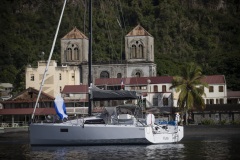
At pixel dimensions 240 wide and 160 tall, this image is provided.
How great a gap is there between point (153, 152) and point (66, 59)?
95.0 m

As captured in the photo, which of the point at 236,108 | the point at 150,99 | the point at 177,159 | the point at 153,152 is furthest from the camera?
the point at 150,99

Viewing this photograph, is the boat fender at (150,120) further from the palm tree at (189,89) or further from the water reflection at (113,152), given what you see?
the palm tree at (189,89)

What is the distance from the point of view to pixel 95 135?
193ft

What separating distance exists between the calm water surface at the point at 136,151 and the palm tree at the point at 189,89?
38520 mm

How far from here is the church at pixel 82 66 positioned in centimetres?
12462

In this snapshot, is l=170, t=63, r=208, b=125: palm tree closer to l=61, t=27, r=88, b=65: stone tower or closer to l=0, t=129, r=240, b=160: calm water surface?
l=0, t=129, r=240, b=160: calm water surface

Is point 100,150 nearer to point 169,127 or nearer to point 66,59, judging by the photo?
point 169,127

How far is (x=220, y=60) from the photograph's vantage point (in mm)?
169125

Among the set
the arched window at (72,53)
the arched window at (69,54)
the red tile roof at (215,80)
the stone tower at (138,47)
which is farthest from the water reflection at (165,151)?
the arched window at (69,54)

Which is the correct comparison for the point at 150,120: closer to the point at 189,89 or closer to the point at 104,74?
the point at 189,89

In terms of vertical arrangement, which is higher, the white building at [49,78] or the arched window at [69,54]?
the arched window at [69,54]

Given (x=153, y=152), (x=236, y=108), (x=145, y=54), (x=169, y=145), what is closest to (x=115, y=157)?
(x=153, y=152)

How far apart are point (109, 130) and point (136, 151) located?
534cm

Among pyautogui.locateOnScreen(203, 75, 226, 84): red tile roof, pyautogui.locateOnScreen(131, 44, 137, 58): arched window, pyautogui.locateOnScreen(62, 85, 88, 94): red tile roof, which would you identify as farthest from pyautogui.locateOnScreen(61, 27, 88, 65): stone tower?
pyautogui.locateOnScreen(203, 75, 226, 84): red tile roof
